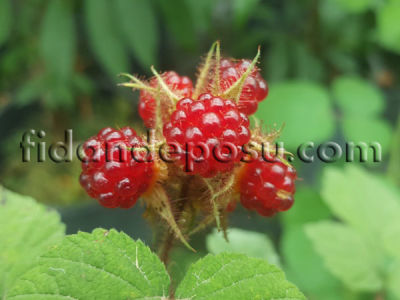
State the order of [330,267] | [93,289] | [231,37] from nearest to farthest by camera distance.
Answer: [93,289] → [330,267] → [231,37]

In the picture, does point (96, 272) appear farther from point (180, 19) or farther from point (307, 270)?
point (180, 19)

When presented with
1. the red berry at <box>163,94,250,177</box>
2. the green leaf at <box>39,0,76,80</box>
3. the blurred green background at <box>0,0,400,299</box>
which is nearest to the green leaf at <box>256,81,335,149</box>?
the blurred green background at <box>0,0,400,299</box>

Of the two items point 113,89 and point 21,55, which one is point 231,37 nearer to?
point 113,89

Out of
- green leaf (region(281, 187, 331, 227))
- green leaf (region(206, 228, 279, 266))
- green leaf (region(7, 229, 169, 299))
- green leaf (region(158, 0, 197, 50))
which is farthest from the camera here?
green leaf (region(158, 0, 197, 50))

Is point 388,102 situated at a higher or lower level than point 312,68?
lower

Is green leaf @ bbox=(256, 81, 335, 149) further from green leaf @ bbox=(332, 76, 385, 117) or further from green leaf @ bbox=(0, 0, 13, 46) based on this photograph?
green leaf @ bbox=(0, 0, 13, 46)

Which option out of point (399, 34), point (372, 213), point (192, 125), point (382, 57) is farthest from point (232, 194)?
point (382, 57)
